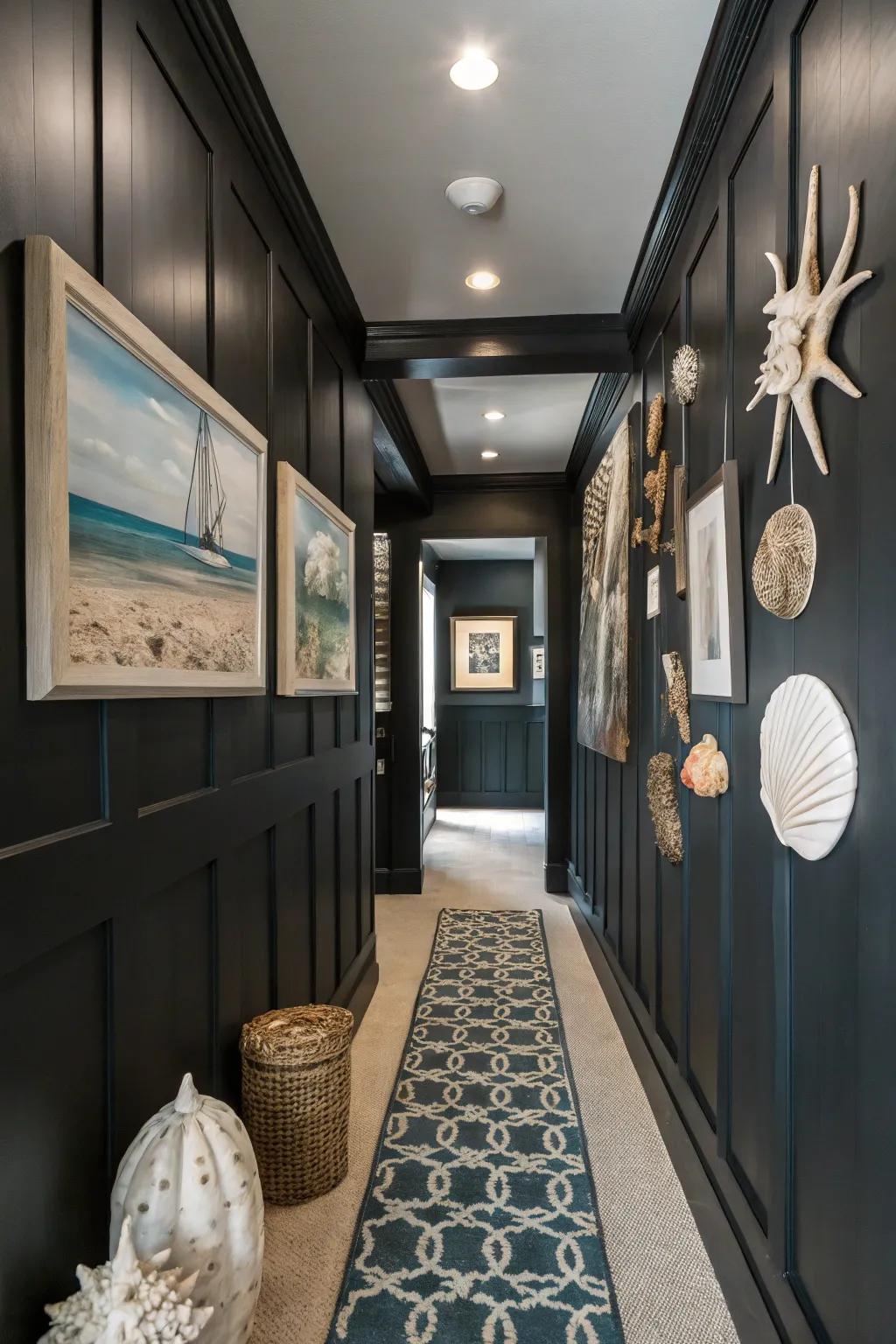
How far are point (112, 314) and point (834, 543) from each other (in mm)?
1112

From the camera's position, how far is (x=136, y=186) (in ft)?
→ 4.19

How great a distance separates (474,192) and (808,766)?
68.7 inches

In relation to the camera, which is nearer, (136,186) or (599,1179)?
(136,186)

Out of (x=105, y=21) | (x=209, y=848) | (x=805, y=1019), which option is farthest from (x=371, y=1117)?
(x=105, y=21)

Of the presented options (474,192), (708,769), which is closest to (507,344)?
(474,192)

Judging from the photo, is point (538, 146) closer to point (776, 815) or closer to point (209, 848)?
point (776, 815)

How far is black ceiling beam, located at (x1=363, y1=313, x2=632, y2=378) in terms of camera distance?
2.84 metres

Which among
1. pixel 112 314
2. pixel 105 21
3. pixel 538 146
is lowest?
pixel 112 314

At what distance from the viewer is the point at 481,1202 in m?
1.88

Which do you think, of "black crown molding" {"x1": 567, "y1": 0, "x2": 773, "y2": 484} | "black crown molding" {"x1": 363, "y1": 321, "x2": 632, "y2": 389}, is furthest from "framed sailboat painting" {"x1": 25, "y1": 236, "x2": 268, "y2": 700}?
"black crown molding" {"x1": 363, "y1": 321, "x2": 632, "y2": 389}

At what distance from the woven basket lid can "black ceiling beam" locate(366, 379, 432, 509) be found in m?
2.36

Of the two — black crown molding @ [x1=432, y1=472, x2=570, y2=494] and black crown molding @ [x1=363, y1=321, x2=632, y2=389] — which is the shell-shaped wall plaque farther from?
black crown molding @ [x1=432, y1=472, x2=570, y2=494]

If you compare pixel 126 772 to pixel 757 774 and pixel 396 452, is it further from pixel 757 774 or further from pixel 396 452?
pixel 396 452

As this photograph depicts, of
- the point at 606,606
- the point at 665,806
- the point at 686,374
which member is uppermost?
the point at 686,374
